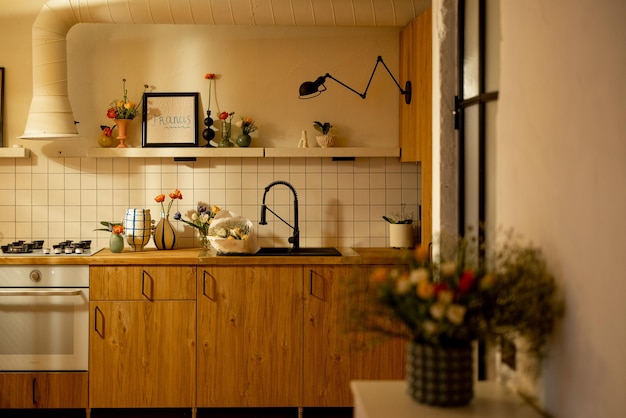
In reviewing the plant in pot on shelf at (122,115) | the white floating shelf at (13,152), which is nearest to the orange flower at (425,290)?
the plant in pot on shelf at (122,115)

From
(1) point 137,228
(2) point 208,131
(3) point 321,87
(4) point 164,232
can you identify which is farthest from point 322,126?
(1) point 137,228

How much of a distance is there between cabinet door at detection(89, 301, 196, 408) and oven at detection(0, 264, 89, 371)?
88 mm

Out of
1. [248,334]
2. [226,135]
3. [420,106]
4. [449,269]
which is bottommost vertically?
[248,334]

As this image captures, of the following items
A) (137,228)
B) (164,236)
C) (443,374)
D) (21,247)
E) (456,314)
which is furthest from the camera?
(164,236)

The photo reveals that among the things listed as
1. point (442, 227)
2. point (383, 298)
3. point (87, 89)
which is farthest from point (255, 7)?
point (383, 298)

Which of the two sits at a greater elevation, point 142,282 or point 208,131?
point 208,131

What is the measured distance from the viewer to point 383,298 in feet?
6.54

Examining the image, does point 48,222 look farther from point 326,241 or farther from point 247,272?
point 326,241

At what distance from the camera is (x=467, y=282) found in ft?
6.25

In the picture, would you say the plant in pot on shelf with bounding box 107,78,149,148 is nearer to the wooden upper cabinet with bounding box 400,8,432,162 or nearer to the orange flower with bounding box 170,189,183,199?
the orange flower with bounding box 170,189,183,199

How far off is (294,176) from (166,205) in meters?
0.81

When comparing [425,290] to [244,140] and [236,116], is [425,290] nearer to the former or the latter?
[244,140]

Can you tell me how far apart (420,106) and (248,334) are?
1556mm

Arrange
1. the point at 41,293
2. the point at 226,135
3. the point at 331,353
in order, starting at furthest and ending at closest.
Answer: the point at 226,135, the point at 331,353, the point at 41,293
